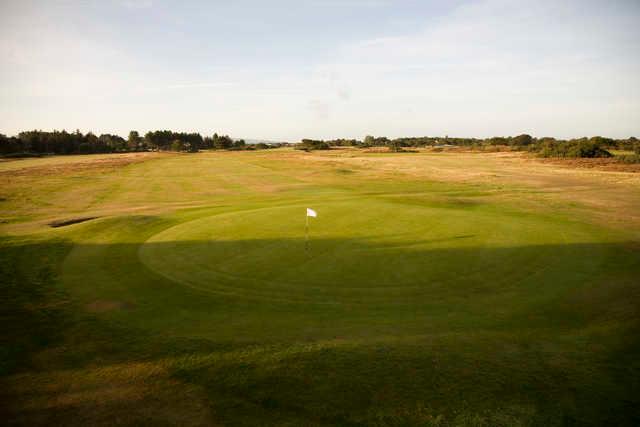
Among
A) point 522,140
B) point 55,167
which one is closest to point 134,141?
point 55,167

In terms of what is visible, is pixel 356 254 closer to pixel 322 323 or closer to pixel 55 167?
pixel 322 323

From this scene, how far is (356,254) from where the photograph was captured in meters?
15.6

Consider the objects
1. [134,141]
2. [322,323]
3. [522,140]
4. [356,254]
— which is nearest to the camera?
[322,323]

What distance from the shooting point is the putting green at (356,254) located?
41.2 ft

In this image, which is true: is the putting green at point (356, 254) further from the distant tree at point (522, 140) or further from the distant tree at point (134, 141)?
the distant tree at point (134, 141)

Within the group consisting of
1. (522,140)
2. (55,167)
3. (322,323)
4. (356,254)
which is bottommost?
(322,323)

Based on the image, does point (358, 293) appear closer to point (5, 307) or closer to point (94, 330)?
point (94, 330)

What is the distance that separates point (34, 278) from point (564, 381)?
698 inches

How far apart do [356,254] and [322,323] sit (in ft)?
18.7

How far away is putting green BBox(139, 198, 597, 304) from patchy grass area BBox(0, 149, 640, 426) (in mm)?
113

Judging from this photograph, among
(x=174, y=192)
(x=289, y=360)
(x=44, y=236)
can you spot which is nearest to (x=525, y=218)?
(x=289, y=360)

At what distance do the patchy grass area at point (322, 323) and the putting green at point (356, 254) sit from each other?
0.37 ft

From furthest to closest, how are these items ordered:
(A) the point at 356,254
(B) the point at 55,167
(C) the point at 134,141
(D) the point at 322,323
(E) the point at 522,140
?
(C) the point at 134,141 → (E) the point at 522,140 → (B) the point at 55,167 → (A) the point at 356,254 → (D) the point at 322,323

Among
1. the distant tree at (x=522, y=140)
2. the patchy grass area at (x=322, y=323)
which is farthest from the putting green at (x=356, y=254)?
the distant tree at (x=522, y=140)
